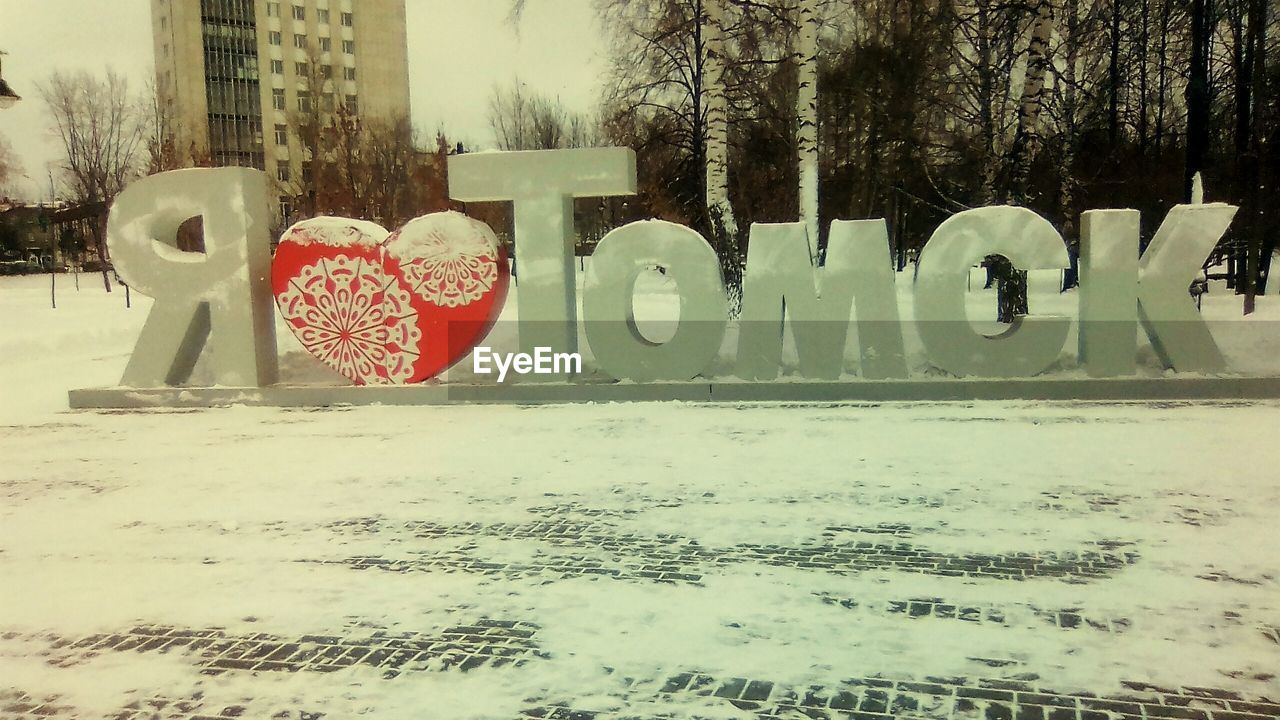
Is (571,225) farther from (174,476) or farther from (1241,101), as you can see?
(1241,101)

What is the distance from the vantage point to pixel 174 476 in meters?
7.40

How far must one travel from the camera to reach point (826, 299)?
396 inches

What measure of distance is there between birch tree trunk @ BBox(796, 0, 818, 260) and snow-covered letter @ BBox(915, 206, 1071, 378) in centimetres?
335

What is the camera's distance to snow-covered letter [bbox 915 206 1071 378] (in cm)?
972

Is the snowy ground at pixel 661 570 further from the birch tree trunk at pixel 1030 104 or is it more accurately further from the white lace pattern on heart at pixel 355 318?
the birch tree trunk at pixel 1030 104

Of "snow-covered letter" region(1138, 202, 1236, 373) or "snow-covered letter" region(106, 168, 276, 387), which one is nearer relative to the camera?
"snow-covered letter" region(1138, 202, 1236, 373)

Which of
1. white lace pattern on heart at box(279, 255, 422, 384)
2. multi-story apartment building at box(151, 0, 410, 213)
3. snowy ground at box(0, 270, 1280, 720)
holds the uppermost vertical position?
multi-story apartment building at box(151, 0, 410, 213)

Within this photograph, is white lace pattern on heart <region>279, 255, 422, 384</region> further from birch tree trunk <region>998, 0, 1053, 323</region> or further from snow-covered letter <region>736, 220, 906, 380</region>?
birch tree trunk <region>998, 0, 1053, 323</region>

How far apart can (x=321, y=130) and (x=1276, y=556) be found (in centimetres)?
4089

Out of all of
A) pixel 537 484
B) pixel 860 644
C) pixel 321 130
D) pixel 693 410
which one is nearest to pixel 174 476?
pixel 537 484

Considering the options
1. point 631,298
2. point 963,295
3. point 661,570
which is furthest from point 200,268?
point 963,295

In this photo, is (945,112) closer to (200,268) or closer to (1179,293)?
(1179,293)
